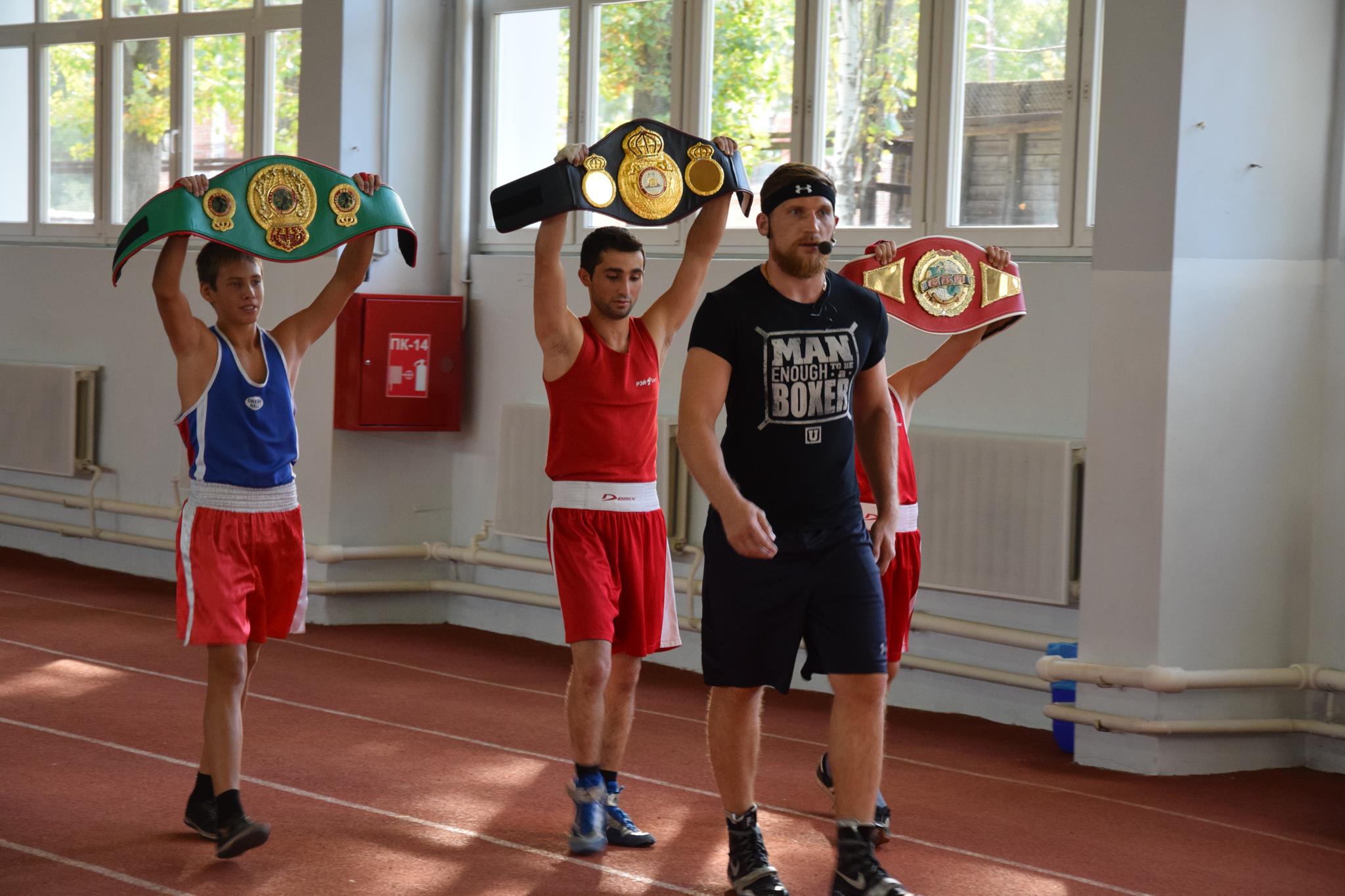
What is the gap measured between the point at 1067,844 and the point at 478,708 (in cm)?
251

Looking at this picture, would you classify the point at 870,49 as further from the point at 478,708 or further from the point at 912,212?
the point at 478,708

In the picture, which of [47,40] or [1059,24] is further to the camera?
[47,40]

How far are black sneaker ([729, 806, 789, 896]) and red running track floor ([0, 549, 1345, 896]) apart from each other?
198 mm

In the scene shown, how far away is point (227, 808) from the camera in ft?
13.2

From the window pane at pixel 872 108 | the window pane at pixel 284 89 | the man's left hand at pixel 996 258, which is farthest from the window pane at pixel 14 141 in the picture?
the man's left hand at pixel 996 258

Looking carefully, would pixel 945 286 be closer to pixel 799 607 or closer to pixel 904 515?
pixel 904 515

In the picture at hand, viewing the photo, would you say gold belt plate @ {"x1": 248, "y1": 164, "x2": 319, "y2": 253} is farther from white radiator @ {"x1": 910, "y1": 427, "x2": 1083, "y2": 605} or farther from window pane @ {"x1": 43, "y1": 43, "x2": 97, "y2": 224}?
window pane @ {"x1": 43, "y1": 43, "x2": 97, "y2": 224}

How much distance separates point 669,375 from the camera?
7.20m

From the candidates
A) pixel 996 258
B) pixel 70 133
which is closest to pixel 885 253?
pixel 996 258

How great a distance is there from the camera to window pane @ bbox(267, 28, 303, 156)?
880 cm

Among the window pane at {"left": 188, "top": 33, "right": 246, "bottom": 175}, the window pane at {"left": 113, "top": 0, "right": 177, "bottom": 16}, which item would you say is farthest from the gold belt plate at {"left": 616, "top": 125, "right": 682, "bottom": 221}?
the window pane at {"left": 113, "top": 0, "right": 177, "bottom": 16}

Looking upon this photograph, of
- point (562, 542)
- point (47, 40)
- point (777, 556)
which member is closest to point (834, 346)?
point (777, 556)

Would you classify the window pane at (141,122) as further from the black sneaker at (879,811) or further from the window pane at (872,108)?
the black sneaker at (879,811)

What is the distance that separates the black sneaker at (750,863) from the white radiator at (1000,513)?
2459mm
